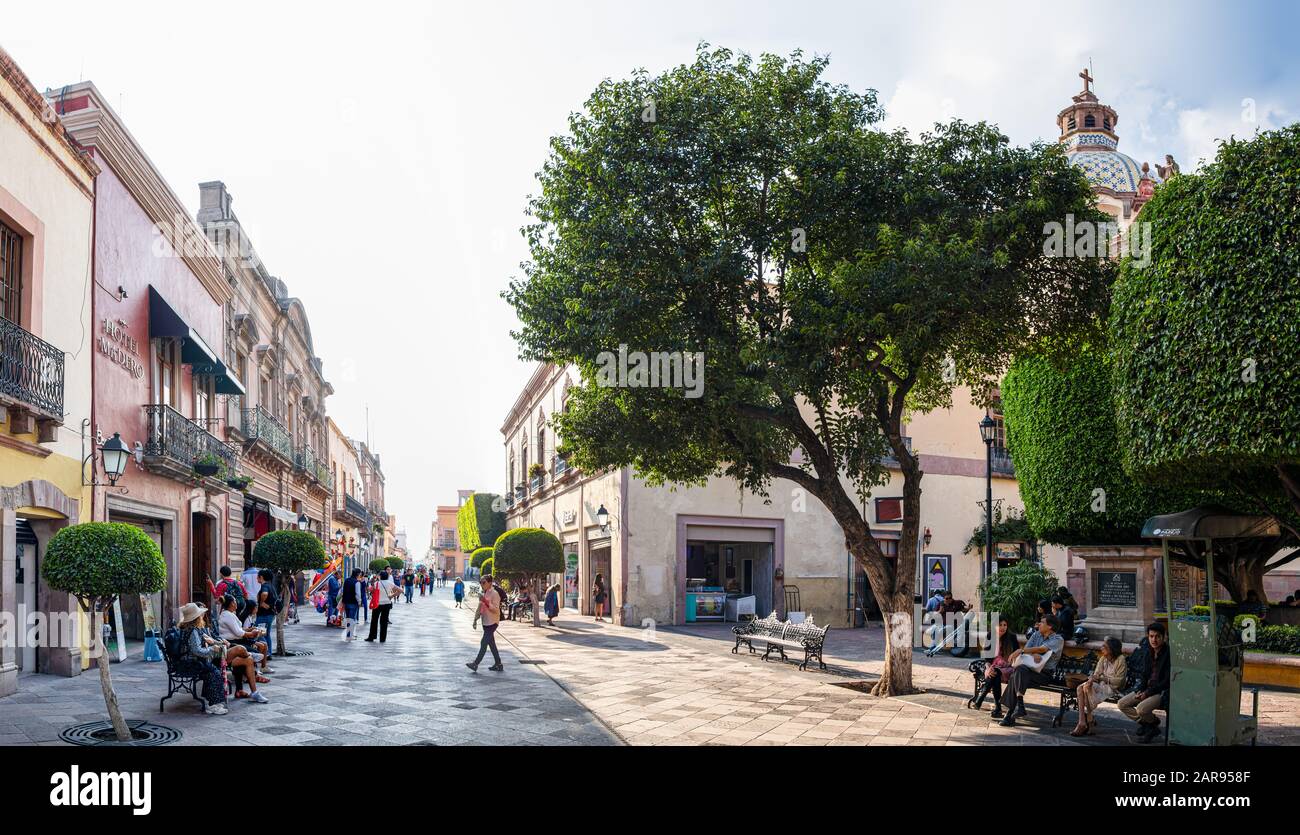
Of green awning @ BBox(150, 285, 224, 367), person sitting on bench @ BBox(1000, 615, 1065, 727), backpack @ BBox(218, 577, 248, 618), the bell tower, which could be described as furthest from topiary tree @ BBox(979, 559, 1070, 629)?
the bell tower

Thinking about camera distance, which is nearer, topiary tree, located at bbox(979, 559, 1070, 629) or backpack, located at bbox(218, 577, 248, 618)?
backpack, located at bbox(218, 577, 248, 618)

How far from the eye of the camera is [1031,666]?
426 inches

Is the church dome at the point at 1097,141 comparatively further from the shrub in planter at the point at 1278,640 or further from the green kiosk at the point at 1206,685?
the green kiosk at the point at 1206,685

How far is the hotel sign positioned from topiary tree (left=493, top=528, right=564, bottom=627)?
42.2 feet

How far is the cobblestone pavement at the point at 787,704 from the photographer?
389 inches

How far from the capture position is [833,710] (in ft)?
38.3

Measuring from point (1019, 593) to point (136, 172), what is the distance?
17228mm

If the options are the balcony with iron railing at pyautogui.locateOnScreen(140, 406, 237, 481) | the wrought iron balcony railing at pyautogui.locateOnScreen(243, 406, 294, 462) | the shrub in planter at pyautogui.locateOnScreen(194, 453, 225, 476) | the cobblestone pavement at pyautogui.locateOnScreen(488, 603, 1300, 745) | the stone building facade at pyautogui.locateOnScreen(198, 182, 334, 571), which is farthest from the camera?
the wrought iron balcony railing at pyautogui.locateOnScreen(243, 406, 294, 462)

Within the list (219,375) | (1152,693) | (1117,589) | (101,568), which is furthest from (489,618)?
(1117,589)

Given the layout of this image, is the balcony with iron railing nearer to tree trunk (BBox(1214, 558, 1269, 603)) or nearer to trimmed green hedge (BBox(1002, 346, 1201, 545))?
trimmed green hedge (BBox(1002, 346, 1201, 545))

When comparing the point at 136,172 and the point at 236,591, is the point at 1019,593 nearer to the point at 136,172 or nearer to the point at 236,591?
the point at 236,591

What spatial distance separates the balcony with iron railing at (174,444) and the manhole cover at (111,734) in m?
8.04

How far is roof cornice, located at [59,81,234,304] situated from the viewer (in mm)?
14852
